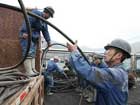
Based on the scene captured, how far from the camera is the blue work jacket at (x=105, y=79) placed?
85.4 inches

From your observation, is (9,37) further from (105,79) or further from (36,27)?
(105,79)

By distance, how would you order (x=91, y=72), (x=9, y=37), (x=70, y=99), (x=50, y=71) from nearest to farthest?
(x=91, y=72)
(x=9, y=37)
(x=70, y=99)
(x=50, y=71)

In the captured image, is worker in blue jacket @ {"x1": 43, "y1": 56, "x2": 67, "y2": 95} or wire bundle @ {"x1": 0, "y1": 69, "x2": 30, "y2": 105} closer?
wire bundle @ {"x1": 0, "y1": 69, "x2": 30, "y2": 105}

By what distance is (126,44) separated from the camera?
8.17 ft

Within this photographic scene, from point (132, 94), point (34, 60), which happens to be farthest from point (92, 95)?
point (34, 60)

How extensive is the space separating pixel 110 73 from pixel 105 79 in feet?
0.21

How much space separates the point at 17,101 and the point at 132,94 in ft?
21.5

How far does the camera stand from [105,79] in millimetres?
2203

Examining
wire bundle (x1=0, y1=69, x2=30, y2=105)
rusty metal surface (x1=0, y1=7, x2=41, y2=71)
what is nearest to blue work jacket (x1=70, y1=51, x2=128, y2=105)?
wire bundle (x1=0, y1=69, x2=30, y2=105)

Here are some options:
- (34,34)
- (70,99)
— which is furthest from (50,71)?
(34,34)

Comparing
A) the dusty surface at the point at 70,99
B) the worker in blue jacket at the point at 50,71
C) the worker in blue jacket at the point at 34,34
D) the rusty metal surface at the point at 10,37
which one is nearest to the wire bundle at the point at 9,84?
the worker in blue jacket at the point at 34,34

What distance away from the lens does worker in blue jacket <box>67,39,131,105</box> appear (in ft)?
7.14

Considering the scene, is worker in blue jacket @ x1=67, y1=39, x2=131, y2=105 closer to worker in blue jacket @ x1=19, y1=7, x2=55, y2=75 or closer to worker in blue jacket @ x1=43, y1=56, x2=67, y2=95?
worker in blue jacket @ x1=19, y1=7, x2=55, y2=75

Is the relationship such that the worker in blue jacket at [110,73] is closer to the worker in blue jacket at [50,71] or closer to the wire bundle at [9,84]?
the wire bundle at [9,84]
